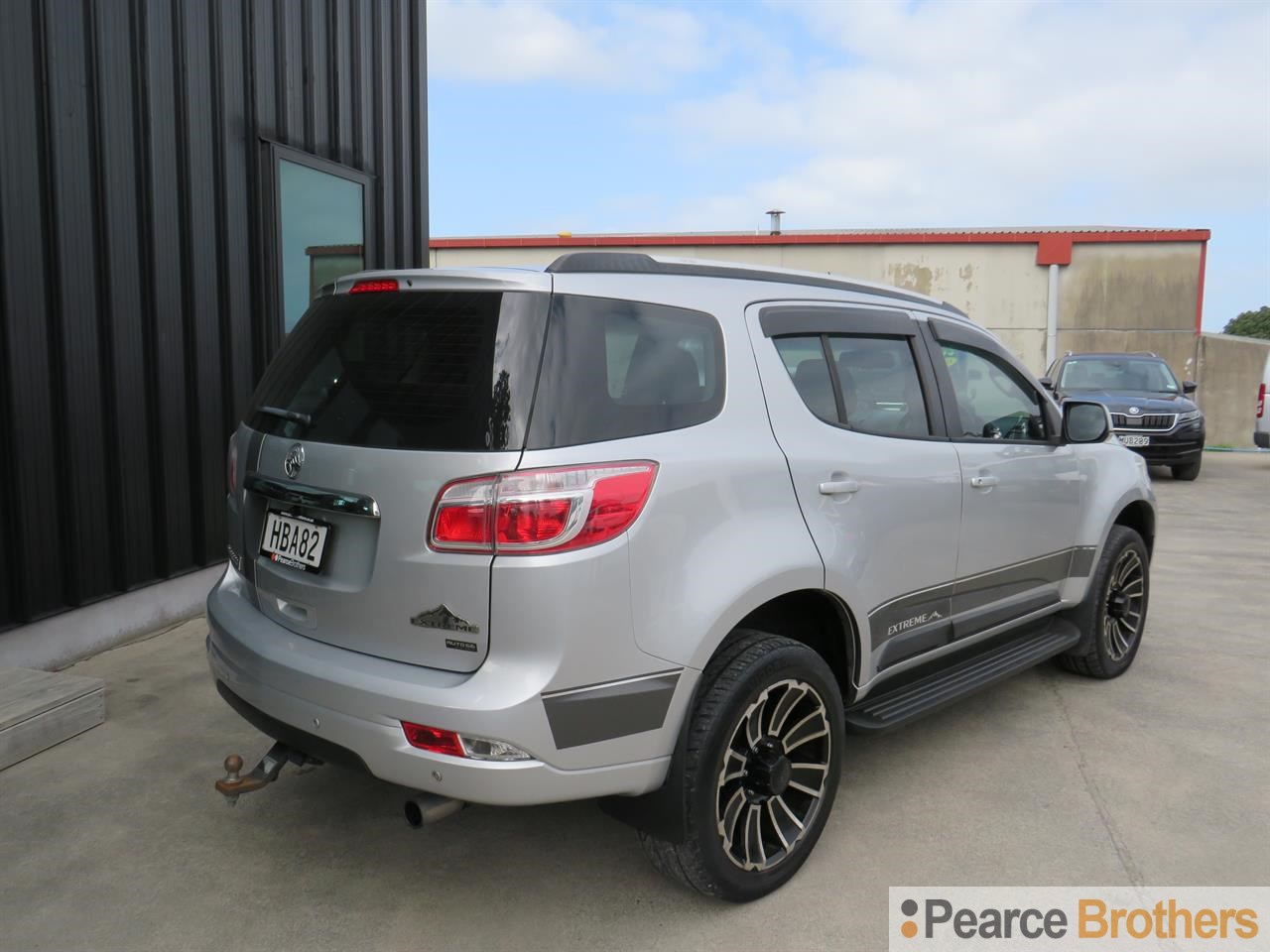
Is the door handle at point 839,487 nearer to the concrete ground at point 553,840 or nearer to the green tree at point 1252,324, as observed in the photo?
the concrete ground at point 553,840

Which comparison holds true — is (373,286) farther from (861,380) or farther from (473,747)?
(861,380)

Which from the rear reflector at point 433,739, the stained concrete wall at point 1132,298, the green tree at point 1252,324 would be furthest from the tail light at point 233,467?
the green tree at point 1252,324

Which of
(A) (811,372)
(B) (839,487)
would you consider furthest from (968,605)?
(A) (811,372)

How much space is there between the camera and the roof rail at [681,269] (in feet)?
8.66

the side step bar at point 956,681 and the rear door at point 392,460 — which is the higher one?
the rear door at point 392,460

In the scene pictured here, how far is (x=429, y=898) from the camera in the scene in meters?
2.86

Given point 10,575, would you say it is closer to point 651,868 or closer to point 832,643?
point 651,868

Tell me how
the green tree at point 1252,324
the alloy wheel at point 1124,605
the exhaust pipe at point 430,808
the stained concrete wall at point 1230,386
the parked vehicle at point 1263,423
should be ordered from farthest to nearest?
the green tree at point 1252,324 → the stained concrete wall at point 1230,386 → the parked vehicle at point 1263,423 → the alloy wheel at point 1124,605 → the exhaust pipe at point 430,808

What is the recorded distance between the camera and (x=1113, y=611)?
4773mm

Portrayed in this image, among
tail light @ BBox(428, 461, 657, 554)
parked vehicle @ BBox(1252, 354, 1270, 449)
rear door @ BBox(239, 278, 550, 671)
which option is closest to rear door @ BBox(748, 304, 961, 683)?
tail light @ BBox(428, 461, 657, 554)

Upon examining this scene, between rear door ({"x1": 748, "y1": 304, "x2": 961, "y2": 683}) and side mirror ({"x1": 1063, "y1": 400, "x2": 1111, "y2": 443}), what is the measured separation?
1.09 meters

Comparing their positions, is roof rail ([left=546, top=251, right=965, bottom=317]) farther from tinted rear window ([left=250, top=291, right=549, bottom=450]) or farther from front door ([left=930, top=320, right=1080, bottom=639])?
front door ([left=930, top=320, right=1080, bottom=639])

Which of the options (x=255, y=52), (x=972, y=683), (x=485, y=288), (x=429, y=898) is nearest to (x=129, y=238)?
(x=255, y=52)

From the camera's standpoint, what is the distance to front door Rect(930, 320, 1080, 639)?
3.71 meters
